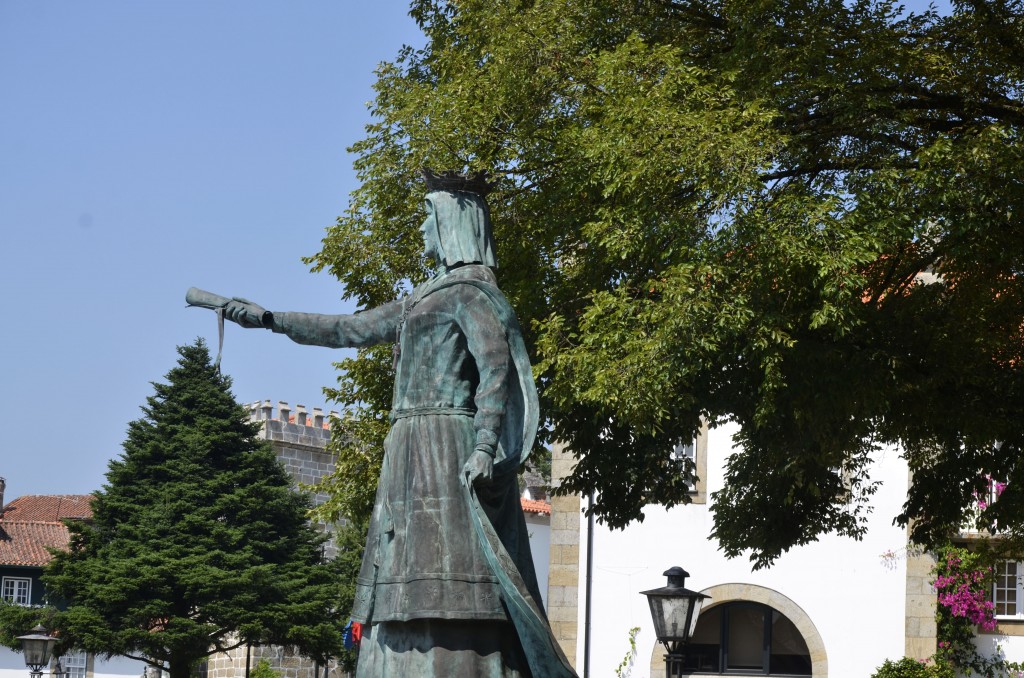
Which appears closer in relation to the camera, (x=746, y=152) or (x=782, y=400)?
(x=746, y=152)

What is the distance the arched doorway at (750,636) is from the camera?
29.7m

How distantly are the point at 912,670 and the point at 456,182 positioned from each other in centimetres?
2378

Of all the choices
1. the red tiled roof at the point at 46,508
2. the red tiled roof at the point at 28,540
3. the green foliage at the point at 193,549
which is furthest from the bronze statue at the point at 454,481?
the red tiled roof at the point at 46,508

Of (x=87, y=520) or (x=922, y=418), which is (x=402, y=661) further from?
(x=87, y=520)

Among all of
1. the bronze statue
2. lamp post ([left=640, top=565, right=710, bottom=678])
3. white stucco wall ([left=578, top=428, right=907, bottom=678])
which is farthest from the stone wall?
the bronze statue

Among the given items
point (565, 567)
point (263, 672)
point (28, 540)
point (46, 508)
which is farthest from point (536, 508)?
point (46, 508)

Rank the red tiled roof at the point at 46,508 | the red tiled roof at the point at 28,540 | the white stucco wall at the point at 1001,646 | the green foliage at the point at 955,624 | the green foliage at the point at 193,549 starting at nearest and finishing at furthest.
Result: the green foliage at the point at 955,624 → the white stucco wall at the point at 1001,646 → the green foliage at the point at 193,549 → the red tiled roof at the point at 28,540 → the red tiled roof at the point at 46,508

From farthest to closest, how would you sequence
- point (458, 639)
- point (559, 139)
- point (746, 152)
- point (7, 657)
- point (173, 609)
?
point (7, 657)
point (173, 609)
point (559, 139)
point (746, 152)
point (458, 639)

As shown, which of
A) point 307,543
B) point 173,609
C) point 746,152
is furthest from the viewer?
point 307,543

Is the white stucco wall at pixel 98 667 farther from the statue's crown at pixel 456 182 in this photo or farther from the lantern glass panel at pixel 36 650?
the statue's crown at pixel 456 182

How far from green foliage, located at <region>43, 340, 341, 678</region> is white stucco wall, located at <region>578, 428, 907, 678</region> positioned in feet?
29.5

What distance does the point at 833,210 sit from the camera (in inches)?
581

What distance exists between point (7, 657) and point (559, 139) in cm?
3726

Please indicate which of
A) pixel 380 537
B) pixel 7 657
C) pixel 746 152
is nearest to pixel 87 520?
pixel 7 657
